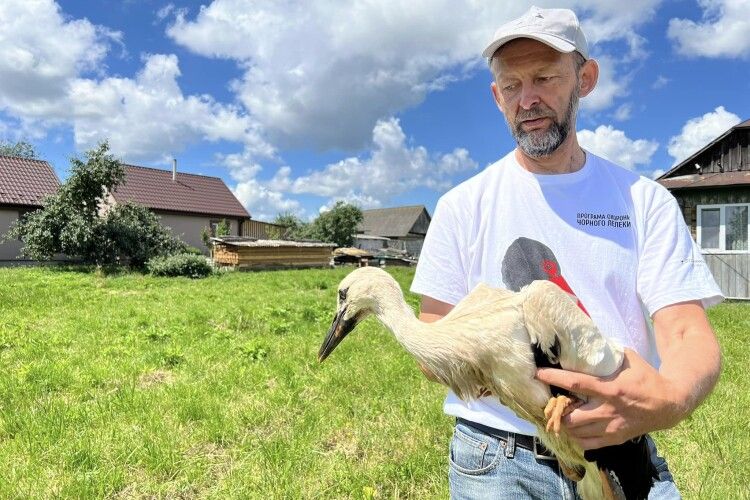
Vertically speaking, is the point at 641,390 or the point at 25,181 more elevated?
the point at 25,181

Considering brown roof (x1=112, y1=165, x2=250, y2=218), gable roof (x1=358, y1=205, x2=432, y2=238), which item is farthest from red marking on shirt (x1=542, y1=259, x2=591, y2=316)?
gable roof (x1=358, y1=205, x2=432, y2=238)

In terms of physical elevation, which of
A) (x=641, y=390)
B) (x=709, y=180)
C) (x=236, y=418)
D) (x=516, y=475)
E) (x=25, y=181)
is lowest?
(x=236, y=418)

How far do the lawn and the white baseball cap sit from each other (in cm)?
397

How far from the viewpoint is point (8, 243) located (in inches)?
1321

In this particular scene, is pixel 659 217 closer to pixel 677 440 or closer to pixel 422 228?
pixel 677 440

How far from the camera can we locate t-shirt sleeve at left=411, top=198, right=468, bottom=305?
8.96 feet

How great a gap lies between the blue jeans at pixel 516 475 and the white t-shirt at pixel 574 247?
0.12 metres

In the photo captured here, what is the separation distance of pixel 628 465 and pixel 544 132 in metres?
1.56

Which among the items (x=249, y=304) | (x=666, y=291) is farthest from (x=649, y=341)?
(x=249, y=304)

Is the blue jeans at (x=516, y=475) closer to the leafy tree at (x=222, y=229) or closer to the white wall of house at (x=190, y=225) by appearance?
the white wall of house at (x=190, y=225)

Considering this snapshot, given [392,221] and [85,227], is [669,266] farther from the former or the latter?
[392,221]

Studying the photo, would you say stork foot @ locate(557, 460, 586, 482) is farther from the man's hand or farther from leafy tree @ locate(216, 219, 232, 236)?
leafy tree @ locate(216, 219, 232, 236)

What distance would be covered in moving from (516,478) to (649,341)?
0.90 metres

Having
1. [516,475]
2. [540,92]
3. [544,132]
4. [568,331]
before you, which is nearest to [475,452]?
[516,475]
